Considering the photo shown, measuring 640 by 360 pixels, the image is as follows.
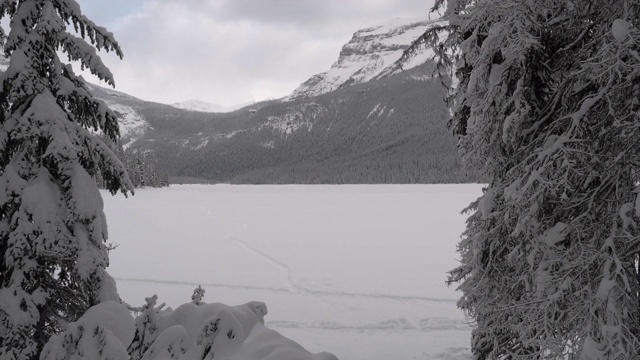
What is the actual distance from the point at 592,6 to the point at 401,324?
891 centimetres

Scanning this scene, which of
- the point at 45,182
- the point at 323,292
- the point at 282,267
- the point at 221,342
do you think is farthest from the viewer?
the point at 282,267

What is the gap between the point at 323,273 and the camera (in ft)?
56.4

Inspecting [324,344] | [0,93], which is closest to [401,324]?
[324,344]

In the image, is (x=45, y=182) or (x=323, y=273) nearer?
(x=45, y=182)

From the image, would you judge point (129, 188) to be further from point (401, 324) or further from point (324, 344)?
point (401, 324)

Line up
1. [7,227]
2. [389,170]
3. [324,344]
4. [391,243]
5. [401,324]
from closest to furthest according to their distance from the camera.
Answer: [7,227] → [324,344] → [401,324] → [391,243] → [389,170]

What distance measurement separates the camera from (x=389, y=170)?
13488 centimetres

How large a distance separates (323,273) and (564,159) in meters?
13.3

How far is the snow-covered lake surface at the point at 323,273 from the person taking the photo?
37.0 ft

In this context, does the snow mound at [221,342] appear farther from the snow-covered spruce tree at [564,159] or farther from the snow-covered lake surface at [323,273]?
the snow-covered lake surface at [323,273]

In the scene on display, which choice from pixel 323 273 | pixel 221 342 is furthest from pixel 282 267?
pixel 221 342

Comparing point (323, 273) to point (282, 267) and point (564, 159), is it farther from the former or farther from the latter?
point (564, 159)

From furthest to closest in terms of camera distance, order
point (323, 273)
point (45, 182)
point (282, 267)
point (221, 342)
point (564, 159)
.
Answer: point (282, 267) < point (323, 273) < point (45, 182) < point (564, 159) < point (221, 342)

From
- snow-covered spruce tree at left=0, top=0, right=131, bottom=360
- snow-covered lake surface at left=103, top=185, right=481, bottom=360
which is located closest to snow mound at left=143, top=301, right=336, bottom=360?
snow-covered spruce tree at left=0, top=0, right=131, bottom=360
